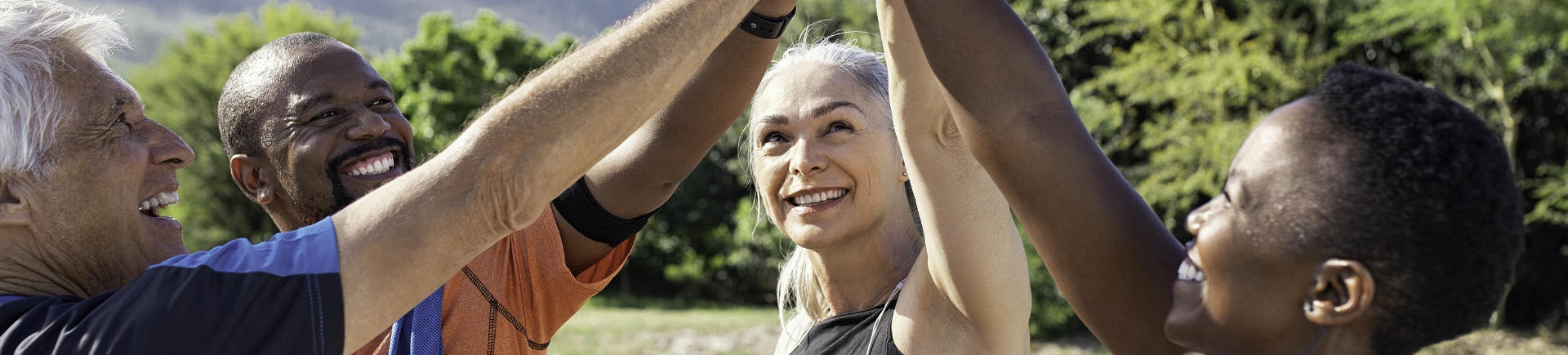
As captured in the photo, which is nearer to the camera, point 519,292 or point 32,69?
point 32,69

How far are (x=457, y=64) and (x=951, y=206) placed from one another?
2082 cm

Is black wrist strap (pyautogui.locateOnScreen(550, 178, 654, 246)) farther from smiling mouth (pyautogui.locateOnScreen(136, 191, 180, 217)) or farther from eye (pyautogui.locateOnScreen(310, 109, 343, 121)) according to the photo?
smiling mouth (pyautogui.locateOnScreen(136, 191, 180, 217))

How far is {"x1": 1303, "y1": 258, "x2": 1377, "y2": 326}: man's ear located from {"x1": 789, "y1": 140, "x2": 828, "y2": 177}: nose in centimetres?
159

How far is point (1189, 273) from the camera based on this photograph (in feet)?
5.24

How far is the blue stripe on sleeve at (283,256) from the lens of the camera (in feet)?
5.53

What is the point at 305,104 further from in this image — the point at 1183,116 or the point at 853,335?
the point at 1183,116

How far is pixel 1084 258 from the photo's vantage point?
5.36 feet

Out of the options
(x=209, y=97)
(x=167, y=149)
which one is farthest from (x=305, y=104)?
(x=209, y=97)

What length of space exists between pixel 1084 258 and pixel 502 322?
1.44m

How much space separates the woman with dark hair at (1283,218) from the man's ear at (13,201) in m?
1.52

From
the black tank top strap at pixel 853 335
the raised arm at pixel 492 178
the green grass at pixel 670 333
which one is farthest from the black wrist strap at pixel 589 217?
the green grass at pixel 670 333

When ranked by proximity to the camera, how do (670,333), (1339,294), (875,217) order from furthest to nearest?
(670,333) → (875,217) → (1339,294)

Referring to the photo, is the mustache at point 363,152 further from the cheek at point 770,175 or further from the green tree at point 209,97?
the green tree at point 209,97

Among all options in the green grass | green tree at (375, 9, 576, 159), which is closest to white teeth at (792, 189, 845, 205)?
the green grass
